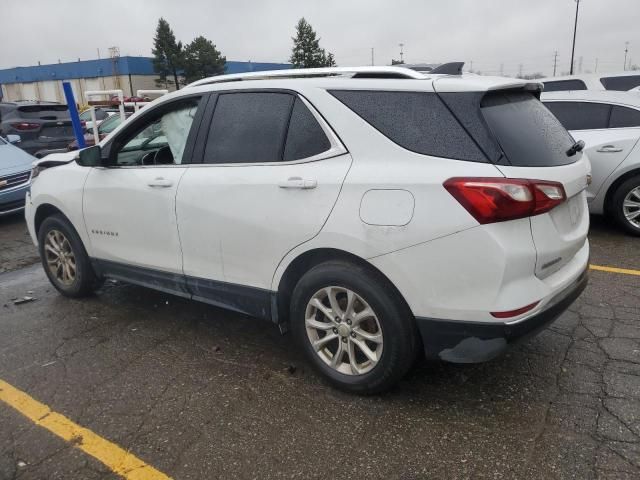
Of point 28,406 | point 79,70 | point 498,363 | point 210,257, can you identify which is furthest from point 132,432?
point 79,70

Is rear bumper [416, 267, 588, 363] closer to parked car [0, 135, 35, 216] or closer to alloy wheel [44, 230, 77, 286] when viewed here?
alloy wheel [44, 230, 77, 286]

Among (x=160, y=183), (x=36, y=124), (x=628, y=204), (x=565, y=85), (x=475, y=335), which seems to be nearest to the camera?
(x=475, y=335)

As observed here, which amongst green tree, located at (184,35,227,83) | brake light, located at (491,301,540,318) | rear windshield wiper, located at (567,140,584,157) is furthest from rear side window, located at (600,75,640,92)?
green tree, located at (184,35,227,83)

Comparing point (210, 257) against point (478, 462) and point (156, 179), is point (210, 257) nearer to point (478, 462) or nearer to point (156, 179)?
point (156, 179)

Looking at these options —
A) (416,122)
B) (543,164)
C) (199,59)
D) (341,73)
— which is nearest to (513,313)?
(543,164)

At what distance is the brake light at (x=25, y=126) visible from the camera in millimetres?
11098

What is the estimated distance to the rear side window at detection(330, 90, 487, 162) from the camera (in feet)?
8.21

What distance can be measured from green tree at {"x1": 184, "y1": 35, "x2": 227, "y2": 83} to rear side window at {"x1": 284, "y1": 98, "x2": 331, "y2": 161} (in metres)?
56.0

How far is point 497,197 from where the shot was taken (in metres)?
2.35

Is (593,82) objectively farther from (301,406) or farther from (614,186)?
(301,406)

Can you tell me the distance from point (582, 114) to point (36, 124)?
10701 millimetres

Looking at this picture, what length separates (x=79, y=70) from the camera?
199ft

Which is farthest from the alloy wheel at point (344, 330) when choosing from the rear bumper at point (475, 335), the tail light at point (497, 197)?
the tail light at point (497, 197)

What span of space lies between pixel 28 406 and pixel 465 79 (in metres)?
3.07
